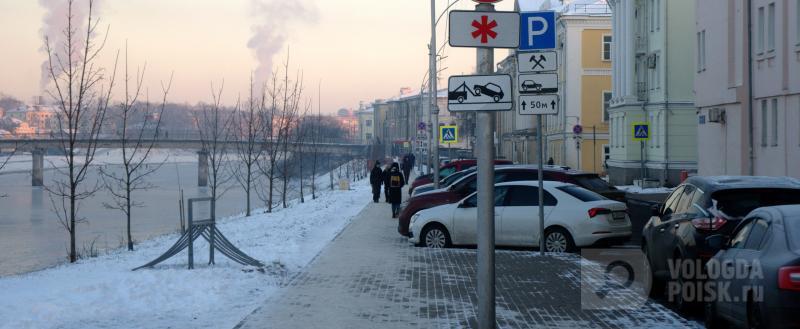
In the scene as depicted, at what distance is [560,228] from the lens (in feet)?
55.5

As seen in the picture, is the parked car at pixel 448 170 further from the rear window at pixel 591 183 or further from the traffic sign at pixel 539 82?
the traffic sign at pixel 539 82

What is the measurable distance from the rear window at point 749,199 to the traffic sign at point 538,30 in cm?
469

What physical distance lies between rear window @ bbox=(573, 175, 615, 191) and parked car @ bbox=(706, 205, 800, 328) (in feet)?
37.4

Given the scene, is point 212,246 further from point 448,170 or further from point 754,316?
point 448,170

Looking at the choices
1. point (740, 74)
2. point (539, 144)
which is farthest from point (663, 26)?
point (539, 144)

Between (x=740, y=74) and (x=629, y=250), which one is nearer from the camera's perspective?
(x=629, y=250)

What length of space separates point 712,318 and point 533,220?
8113mm

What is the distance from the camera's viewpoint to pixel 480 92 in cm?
812

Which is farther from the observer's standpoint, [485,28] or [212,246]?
[212,246]

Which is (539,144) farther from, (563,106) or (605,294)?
(563,106)

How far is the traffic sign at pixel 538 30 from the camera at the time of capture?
14.3 meters

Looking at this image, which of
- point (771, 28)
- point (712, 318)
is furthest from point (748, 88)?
point (712, 318)

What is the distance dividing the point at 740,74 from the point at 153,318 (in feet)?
80.1

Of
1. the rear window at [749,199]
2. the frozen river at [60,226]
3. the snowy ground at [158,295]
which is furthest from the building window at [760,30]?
the frozen river at [60,226]
